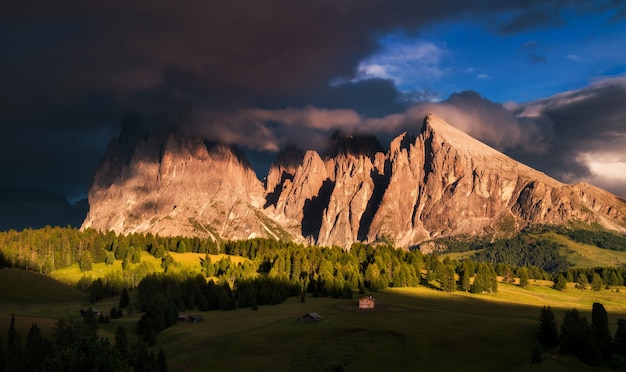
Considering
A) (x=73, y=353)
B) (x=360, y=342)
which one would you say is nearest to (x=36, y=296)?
(x=73, y=353)

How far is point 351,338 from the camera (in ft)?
339

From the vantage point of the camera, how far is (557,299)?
186375mm

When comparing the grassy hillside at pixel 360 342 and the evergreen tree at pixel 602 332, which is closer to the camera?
the evergreen tree at pixel 602 332

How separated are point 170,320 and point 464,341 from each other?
7312 cm

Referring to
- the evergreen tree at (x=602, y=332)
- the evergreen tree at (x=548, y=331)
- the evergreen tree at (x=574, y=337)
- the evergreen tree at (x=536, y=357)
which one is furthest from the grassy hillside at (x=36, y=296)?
the evergreen tree at (x=602, y=332)

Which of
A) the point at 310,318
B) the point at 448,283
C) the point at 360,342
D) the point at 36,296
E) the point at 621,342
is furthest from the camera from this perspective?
the point at 448,283

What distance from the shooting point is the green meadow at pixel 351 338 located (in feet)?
300

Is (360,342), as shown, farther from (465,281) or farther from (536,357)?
(465,281)

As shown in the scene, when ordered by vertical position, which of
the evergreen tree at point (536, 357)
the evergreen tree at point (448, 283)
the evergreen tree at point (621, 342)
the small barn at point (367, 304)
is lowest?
the evergreen tree at point (536, 357)

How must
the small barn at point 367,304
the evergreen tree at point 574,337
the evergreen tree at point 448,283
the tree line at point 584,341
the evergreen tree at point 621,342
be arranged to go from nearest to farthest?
the tree line at point 584,341, the evergreen tree at point 621,342, the evergreen tree at point 574,337, the small barn at point 367,304, the evergreen tree at point 448,283

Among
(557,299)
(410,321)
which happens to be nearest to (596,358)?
(410,321)

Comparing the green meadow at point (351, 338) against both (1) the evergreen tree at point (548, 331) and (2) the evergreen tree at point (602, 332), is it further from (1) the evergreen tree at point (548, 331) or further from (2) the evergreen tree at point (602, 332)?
(2) the evergreen tree at point (602, 332)

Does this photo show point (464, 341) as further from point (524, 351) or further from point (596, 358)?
point (596, 358)

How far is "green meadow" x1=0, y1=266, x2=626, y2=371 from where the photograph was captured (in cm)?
9150
